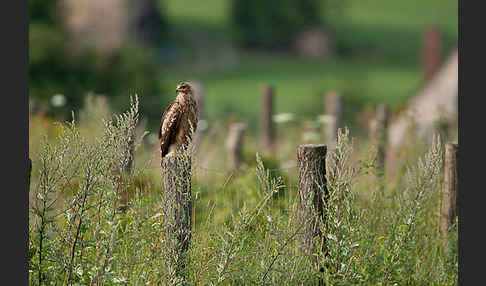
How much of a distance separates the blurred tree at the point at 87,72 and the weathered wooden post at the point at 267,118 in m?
2.92

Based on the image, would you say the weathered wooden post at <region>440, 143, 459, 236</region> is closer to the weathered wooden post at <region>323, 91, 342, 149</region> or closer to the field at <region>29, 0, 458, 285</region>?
the field at <region>29, 0, 458, 285</region>

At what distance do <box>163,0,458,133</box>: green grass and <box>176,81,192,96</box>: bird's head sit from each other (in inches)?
428

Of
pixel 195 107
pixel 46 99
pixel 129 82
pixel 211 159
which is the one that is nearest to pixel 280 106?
pixel 129 82

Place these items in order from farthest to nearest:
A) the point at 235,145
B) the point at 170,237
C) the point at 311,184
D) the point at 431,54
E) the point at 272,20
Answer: the point at 272,20
the point at 431,54
the point at 235,145
the point at 311,184
the point at 170,237

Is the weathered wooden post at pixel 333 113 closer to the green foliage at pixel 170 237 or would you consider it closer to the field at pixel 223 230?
the field at pixel 223 230

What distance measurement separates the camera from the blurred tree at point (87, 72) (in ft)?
50.3

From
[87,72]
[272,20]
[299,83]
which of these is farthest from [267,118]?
[272,20]

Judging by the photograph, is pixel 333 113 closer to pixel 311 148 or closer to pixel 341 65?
pixel 311 148

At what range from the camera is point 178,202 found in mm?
5426

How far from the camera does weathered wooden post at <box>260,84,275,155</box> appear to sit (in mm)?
12977

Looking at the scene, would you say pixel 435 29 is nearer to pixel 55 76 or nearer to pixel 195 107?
pixel 55 76

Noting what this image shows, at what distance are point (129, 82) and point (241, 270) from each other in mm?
11299

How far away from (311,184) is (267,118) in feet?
24.9

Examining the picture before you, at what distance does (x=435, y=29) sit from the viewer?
18.9 m
